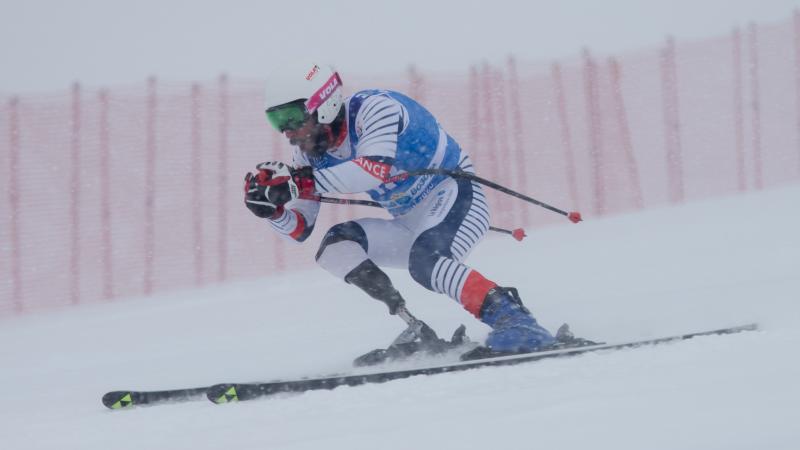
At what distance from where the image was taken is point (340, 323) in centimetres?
585

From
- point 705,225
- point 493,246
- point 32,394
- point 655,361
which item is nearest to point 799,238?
point 705,225

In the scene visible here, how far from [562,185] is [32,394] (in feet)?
26.7

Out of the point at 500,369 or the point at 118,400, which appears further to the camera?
the point at 118,400

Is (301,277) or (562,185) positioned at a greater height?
(562,185)

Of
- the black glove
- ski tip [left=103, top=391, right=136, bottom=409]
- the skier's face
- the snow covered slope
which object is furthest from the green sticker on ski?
the skier's face

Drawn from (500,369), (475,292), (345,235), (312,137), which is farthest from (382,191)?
(500,369)

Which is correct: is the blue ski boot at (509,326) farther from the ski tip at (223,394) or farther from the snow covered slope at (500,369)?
the ski tip at (223,394)

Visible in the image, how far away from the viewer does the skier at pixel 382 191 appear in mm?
3539

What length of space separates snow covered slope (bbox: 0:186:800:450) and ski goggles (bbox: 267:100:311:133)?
1.18 m

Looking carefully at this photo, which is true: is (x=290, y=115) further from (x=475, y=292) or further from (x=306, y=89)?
(x=475, y=292)

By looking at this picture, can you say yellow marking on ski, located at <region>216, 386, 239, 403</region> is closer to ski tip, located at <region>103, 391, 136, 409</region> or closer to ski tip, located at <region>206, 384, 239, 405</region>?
Answer: ski tip, located at <region>206, 384, 239, 405</region>

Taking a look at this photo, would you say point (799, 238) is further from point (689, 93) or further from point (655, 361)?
point (689, 93)

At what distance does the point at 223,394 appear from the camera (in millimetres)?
3031

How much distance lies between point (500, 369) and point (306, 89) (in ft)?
5.01
